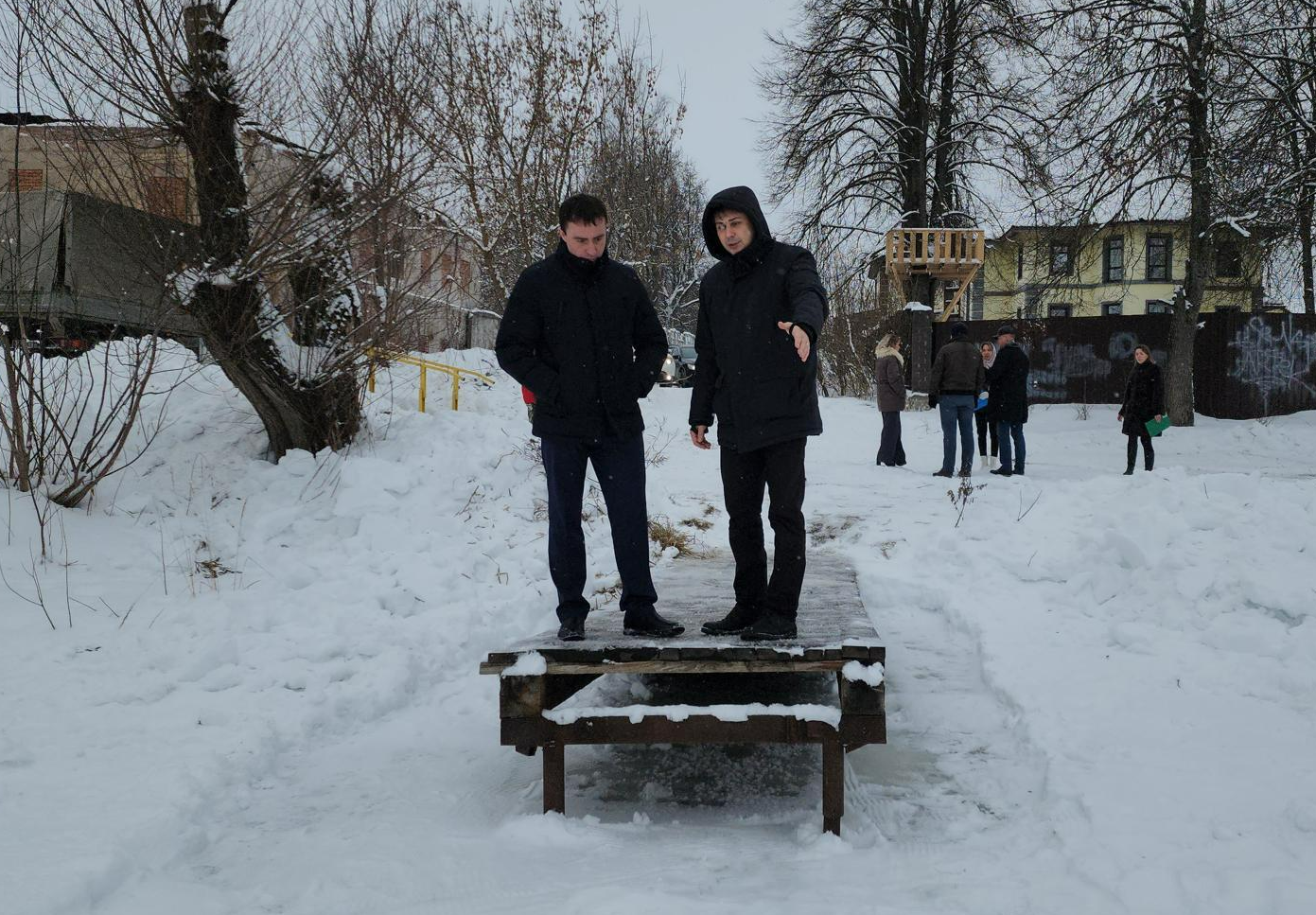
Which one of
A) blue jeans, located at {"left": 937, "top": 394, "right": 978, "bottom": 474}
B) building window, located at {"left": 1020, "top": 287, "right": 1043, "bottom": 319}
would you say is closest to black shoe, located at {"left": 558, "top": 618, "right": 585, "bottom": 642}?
blue jeans, located at {"left": 937, "top": 394, "right": 978, "bottom": 474}

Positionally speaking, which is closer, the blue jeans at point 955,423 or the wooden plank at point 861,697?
the wooden plank at point 861,697

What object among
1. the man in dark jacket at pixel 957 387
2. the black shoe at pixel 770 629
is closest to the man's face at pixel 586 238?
the black shoe at pixel 770 629

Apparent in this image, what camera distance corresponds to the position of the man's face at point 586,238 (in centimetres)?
387

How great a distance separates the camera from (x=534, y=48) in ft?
41.0

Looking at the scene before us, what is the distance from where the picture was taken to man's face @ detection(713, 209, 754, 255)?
3.76 meters

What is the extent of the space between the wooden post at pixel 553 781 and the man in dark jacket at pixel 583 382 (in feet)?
1.75

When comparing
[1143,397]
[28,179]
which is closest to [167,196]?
[28,179]

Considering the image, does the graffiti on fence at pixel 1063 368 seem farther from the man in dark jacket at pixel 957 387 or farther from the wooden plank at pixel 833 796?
the wooden plank at pixel 833 796

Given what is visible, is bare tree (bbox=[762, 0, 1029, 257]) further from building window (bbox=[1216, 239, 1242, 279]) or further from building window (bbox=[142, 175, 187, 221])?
building window (bbox=[142, 175, 187, 221])

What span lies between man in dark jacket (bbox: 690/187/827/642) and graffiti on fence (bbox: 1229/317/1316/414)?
18559 millimetres

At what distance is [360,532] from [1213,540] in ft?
19.0

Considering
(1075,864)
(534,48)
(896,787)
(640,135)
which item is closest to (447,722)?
(896,787)

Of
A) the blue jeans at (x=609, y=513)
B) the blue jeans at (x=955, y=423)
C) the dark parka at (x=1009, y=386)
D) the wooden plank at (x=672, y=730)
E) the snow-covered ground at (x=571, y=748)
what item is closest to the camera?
the snow-covered ground at (x=571, y=748)

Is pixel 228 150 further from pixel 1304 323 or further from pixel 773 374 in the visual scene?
pixel 1304 323
